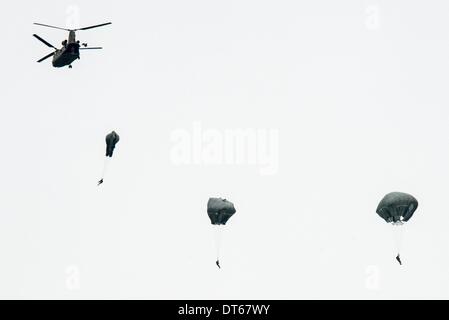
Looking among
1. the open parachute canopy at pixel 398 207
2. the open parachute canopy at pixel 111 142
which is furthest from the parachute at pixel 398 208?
the open parachute canopy at pixel 111 142

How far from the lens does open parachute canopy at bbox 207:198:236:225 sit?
55969 millimetres

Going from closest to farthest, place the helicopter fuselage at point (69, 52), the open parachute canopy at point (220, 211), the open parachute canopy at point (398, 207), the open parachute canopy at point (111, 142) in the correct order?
the open parachute canopy at point (398, 207) < the open parachute canopy at point (111, 142) < the helicopter fuselage at point (69, 52) < the open parachute canopy at point (220, 211)

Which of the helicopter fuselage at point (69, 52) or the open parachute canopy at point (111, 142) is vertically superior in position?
the helicopter fuselage at point (69, 52)

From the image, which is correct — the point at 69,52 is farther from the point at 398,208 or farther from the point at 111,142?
the point at 398,208

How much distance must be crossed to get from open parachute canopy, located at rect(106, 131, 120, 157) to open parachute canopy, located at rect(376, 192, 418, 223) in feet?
80.3

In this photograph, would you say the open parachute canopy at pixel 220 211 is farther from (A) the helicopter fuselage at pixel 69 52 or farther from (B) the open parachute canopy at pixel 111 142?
(A) the helicopter fuselage at pixel 69 52

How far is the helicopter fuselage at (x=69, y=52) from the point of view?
5528cm

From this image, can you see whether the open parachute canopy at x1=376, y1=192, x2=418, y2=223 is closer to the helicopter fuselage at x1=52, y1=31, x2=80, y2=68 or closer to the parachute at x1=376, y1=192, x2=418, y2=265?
the parachute at x1=376, y1=192, x2=418, y2=265

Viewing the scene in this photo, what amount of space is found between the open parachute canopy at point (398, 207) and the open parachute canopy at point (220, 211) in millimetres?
13906
